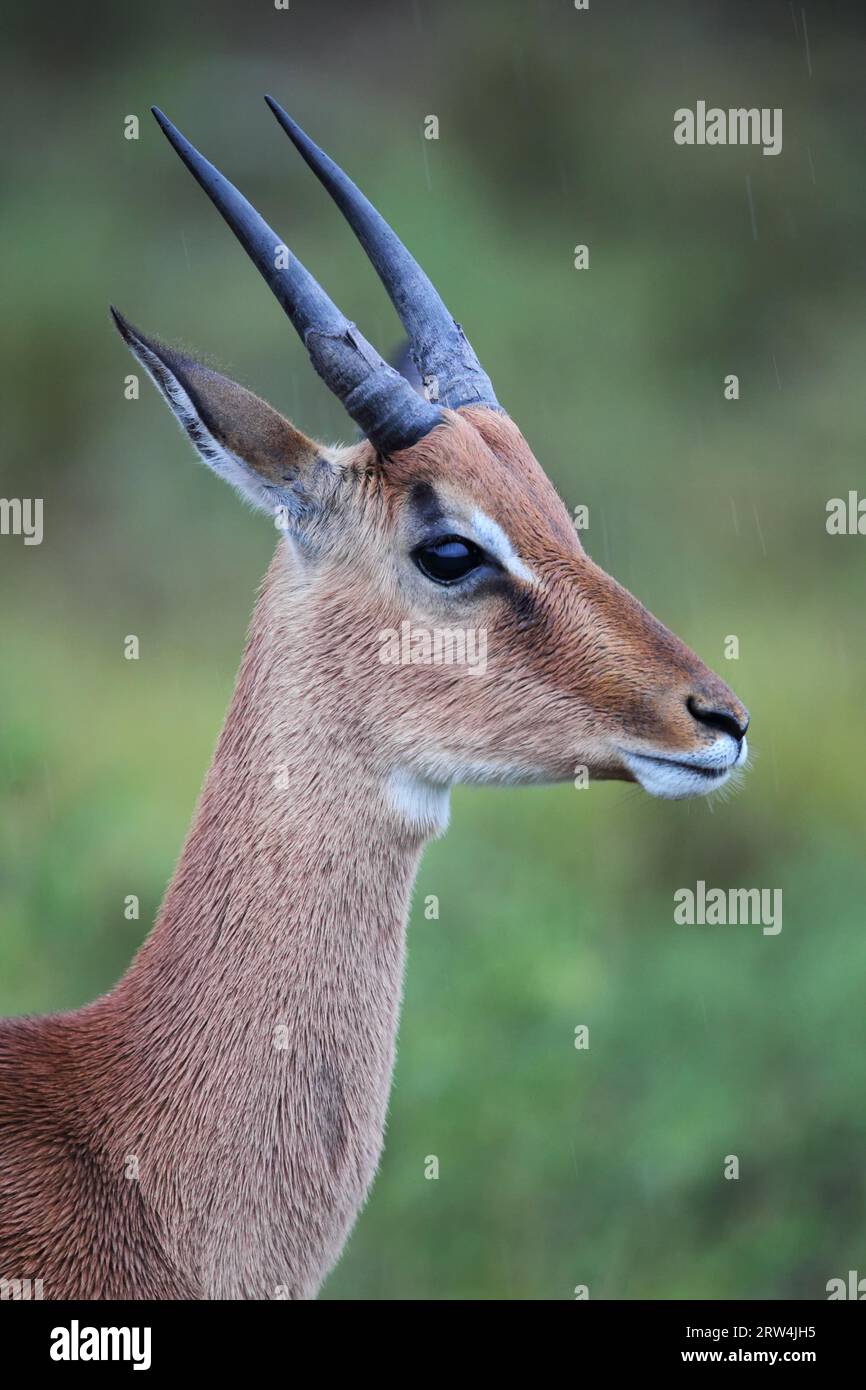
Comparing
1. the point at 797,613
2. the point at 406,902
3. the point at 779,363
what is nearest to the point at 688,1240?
the point at 406,902

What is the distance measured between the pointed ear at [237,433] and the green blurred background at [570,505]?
328 centimetres

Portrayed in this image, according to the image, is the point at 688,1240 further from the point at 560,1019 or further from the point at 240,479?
the point at 240,479

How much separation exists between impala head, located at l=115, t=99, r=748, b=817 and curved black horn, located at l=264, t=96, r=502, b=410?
1.19 feet

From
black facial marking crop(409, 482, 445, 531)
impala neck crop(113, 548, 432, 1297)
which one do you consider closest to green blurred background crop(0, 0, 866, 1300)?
black facial marking crop(409, 482, 445, 531)

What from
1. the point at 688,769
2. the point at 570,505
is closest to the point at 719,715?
the point at 688,769

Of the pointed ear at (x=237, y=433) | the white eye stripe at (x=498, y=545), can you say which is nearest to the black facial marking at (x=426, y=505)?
the white eye stripe at (x=498, y=545)

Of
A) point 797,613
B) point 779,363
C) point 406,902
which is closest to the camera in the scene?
point 406,902

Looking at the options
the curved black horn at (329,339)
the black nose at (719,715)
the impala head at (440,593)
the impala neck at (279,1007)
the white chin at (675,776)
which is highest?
the curved black horn at (329,339)

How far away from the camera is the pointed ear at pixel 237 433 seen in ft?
16.2

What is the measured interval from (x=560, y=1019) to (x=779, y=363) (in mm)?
10622

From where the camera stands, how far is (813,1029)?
10.8 meters

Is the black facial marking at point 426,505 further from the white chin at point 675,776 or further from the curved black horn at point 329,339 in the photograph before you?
the white chin at point 675,776

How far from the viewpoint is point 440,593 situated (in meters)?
5.16

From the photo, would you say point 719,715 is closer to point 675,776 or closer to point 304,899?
point 675,776
